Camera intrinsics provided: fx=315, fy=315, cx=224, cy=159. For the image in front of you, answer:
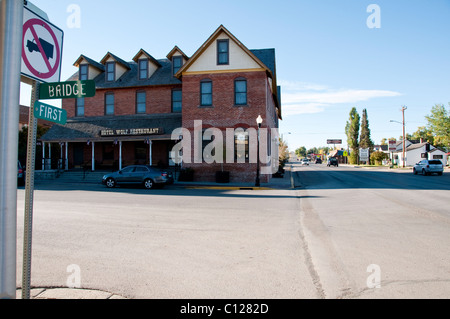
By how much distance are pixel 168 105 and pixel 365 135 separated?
68.4 metres

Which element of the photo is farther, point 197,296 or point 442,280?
point 442,280

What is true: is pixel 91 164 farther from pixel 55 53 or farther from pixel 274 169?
pixel 55 53

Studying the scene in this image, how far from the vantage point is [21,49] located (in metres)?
2.89

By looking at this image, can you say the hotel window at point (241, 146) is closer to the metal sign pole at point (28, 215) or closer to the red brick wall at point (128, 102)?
the red brick wall at point (128, 102)

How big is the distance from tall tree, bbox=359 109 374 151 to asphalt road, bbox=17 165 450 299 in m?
76.9

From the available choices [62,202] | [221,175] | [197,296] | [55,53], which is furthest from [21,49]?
[221,175]

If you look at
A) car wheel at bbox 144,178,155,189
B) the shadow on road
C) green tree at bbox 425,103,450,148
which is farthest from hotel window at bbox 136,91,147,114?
green tree at bbox 425,103,450,148

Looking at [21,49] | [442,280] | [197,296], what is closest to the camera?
[21,49]

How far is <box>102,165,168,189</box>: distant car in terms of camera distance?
19.2 m

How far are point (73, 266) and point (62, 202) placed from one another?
846 cm

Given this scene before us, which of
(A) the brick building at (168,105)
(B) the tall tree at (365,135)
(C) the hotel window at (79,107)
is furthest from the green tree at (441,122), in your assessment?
(C) the hotel window at (79,107)

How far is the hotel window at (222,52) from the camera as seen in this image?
22.8 metres

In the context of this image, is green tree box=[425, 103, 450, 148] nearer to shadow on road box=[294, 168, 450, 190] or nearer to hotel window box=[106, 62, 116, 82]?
shadow on road box=[294, 168, 450, 190]
